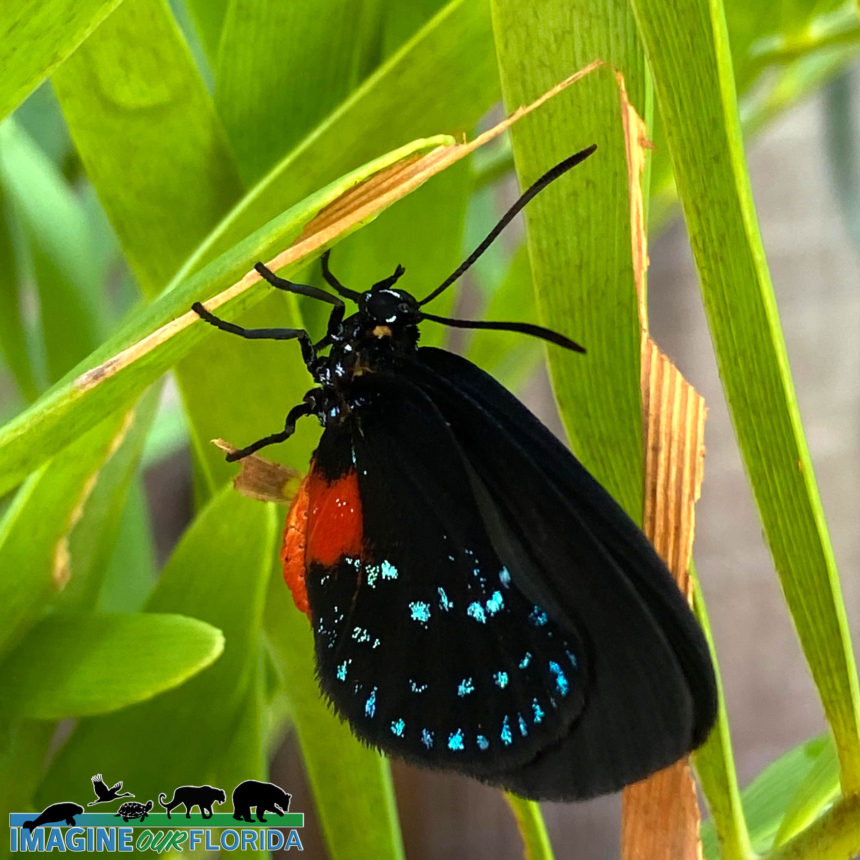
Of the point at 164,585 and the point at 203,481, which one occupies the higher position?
the point at 203,481

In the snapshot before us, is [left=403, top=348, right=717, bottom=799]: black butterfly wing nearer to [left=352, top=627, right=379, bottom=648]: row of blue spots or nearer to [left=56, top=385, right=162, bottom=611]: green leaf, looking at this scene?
[left=352, top=627, right=379, bottom=648]: row of blue spots

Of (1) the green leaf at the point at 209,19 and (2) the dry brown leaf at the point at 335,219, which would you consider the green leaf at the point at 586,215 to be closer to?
(2) the dry brown leaf at the point at 335,219

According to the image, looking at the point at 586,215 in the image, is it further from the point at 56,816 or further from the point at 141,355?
the point at 56,816

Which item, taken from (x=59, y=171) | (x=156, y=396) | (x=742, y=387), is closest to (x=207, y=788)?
(x=156, y=396)

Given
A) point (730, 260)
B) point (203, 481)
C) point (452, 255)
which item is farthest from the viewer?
point (203, 481)

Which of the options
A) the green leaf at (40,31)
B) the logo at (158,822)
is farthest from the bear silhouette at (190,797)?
the green leaf at (40,31)

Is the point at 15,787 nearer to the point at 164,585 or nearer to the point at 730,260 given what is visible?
the point at 164,585

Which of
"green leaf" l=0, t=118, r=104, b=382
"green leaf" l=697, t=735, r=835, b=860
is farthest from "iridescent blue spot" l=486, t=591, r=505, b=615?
"green leaf" l=0, t=118, r=104, b=382
